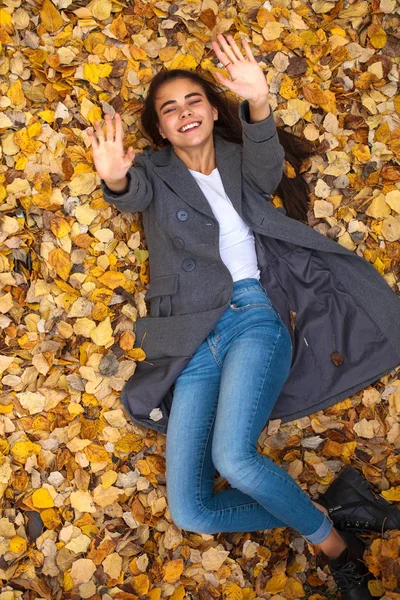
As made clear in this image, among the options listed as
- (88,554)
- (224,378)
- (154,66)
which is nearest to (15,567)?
(88,554)

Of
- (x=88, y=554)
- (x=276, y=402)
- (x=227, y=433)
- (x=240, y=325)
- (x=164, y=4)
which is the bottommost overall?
(x=88, y=554)

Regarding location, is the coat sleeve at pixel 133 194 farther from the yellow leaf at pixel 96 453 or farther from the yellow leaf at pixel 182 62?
the yellow leaf at pixel 96 453

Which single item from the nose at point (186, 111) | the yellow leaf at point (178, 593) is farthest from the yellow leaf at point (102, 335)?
the yellow leaf at point (178, 593)

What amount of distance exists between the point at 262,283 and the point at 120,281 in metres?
0.64

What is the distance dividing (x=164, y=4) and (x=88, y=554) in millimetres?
2505

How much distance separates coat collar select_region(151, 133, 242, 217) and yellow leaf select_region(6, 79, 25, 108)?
24.7 inches

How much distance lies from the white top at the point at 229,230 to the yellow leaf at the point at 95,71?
62 centimetres

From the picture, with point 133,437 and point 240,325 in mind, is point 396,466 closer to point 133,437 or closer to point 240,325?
point 240,325

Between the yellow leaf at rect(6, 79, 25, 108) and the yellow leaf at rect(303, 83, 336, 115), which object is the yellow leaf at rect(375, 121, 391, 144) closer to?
the yellow leaf at rect(303, 83, 336, 115)

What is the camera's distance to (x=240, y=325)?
2818 millimetres

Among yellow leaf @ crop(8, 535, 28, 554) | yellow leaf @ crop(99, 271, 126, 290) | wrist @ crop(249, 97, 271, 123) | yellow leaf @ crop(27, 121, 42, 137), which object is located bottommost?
yellow leaf @ crop(8, 535, 28, 554)

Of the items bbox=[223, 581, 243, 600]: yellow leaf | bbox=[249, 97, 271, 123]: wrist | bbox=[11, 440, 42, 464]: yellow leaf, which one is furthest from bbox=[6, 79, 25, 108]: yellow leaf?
bbox=[223, 581, 243, 600]: yellow leaf

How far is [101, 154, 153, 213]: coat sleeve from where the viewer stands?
108 inches

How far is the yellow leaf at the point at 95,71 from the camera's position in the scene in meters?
3.07
